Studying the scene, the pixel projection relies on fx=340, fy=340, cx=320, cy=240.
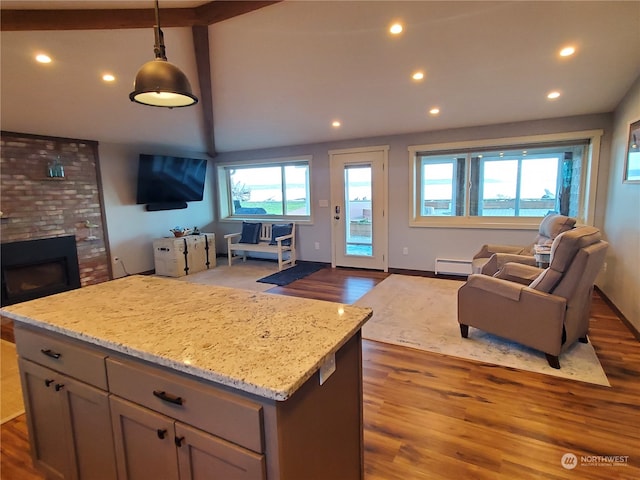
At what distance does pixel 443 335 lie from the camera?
3.15m

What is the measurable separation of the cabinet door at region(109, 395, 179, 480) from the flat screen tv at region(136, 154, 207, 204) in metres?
5.15

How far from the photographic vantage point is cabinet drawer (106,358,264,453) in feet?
3.08

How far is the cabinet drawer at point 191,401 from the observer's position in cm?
94

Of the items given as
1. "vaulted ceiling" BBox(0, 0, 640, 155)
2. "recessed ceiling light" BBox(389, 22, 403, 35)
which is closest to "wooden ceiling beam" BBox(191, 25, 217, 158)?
"vaulted ceiling" BBox(0, 0, 640, 155)

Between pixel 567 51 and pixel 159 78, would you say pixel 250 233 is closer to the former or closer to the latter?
pixel 159 78

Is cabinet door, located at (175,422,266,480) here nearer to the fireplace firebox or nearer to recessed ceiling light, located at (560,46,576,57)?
recessed ceiling light, located at (560,46,576,57)

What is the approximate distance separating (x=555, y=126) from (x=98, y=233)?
21.9ft

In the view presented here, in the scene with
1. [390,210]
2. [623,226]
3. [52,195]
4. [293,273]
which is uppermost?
[52,195]

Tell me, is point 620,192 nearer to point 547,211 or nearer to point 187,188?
point 547,211

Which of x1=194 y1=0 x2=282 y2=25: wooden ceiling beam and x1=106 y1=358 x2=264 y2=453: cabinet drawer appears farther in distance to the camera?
x1=194 y1=0 x2=282 y2=25: wooden ceiling beam

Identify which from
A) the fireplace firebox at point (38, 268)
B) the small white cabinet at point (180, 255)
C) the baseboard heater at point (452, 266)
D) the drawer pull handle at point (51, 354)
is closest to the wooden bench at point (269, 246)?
the small white cabinet at point (180, 255)

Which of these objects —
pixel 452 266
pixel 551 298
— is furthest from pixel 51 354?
pixel 452 266

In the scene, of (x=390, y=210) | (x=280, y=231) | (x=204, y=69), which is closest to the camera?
(x=204, y=69)

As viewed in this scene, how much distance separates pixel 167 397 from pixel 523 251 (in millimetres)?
4145
